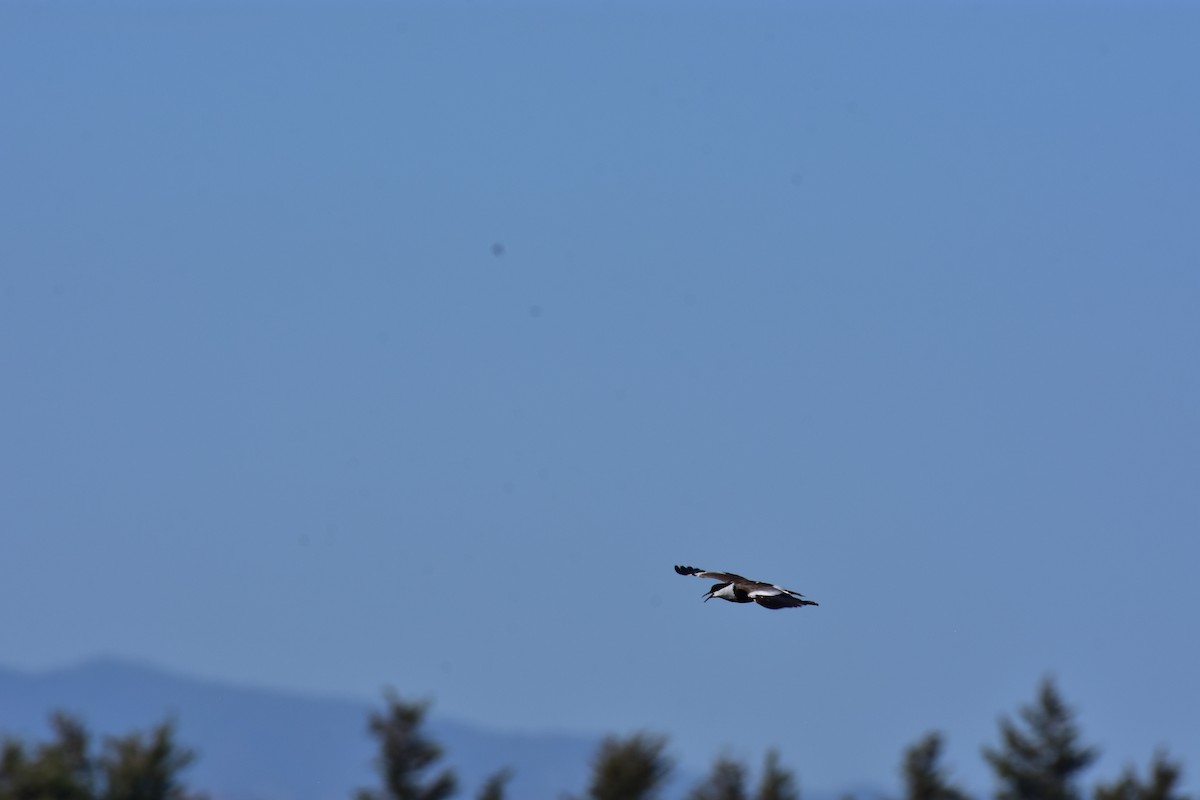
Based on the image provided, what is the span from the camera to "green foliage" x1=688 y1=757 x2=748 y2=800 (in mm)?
82500

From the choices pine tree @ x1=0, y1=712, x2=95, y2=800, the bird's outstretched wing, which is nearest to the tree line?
pine tree @ x1=0, y1=712, x2=95, y2=800

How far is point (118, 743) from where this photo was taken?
81.2 m

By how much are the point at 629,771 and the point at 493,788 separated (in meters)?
6.69

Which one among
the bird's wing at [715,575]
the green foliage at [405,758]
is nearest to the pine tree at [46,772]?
the green foliage at [405,758]

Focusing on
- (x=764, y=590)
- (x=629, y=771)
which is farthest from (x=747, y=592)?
(x=629, y=771)

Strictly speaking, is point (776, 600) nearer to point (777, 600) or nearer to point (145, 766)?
point (777, 600)

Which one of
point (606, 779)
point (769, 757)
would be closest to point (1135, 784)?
point (769, 757)

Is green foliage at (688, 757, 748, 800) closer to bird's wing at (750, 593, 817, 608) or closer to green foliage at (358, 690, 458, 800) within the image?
green foliage at (358, 690, 458, 800)

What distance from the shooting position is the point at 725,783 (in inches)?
A: 3282

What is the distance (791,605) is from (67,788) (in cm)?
4027

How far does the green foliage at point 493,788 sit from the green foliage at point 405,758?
1.73 meters

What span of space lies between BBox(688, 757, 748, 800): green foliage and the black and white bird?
1515 inches

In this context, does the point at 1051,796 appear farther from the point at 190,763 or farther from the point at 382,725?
the point at 190,763

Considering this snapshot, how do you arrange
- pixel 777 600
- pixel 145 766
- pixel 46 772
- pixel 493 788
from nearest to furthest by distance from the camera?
pixel 777 600 < pixel 46 772 < pixel 145 766 < pixel 493 788
